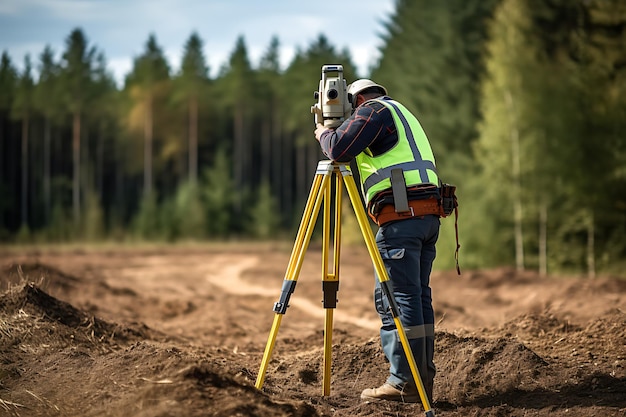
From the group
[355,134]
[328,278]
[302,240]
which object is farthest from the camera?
[328,278]

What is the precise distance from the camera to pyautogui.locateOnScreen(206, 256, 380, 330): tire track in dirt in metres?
12.4

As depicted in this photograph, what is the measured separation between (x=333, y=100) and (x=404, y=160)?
2.24 ft

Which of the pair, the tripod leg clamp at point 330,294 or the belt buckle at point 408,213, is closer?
the belt buckle at point 408,213

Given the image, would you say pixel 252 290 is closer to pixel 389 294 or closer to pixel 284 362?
pixel 284 362

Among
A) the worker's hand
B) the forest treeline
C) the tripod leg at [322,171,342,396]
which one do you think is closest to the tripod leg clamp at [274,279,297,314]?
the tripod leg at [322,171,342,396]

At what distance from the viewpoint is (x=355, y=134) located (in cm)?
534

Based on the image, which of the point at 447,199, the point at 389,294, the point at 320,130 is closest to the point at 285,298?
the point at 389,294

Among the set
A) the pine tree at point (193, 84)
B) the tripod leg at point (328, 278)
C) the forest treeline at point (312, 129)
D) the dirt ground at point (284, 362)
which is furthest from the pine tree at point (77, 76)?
the tripod leg at point (328, 278)

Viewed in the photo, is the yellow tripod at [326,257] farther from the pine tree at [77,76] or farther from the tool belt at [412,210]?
the pine tree at [77,76]

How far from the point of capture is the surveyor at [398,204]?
17.7ft

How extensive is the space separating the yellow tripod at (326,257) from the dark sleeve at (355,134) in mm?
184

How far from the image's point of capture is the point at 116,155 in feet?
185

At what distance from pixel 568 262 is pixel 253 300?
9.98 metres

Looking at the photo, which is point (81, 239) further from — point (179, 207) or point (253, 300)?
point (253, 300)
